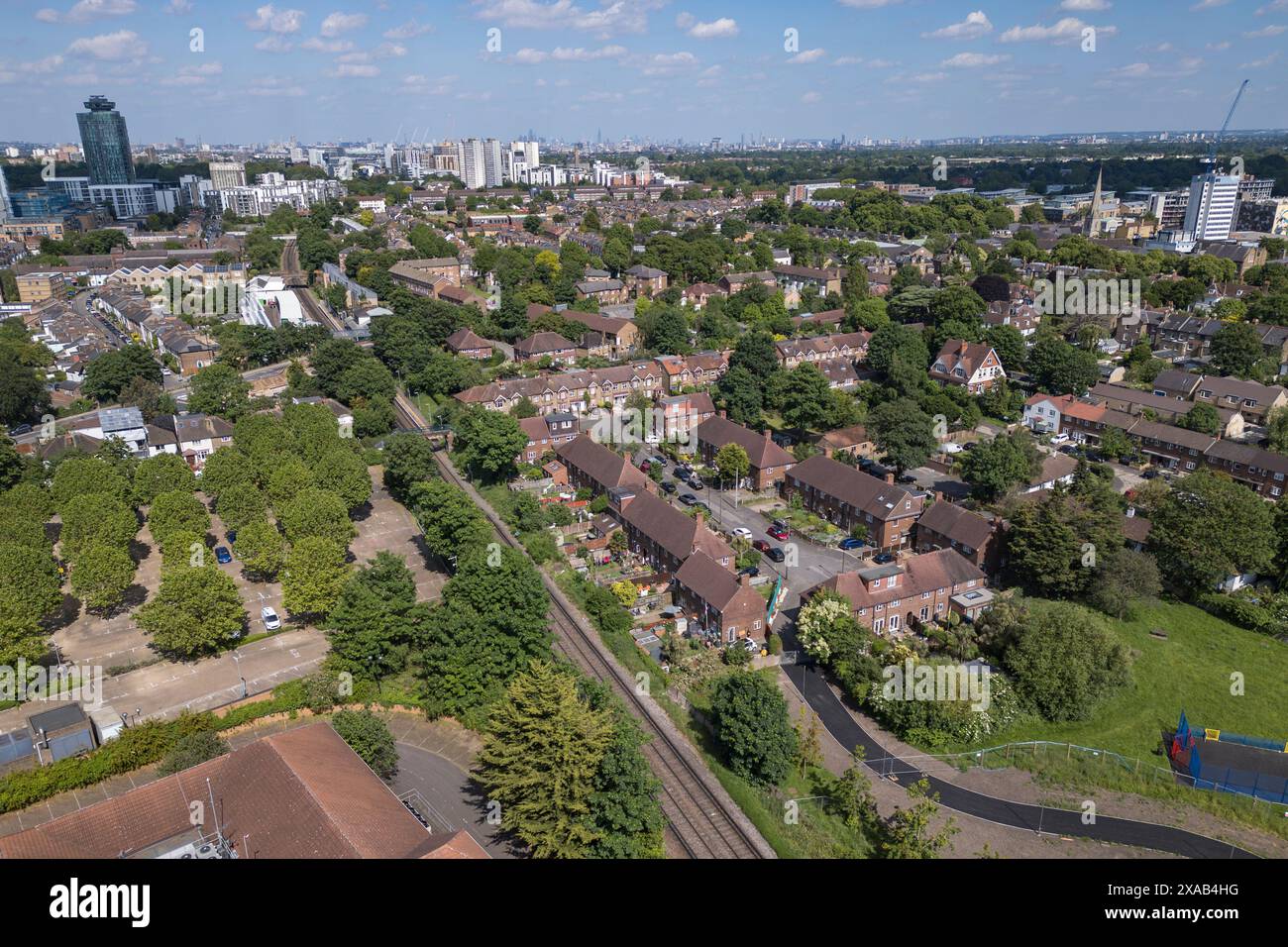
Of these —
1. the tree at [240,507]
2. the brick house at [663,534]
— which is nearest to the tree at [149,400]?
the tree at [240,507]

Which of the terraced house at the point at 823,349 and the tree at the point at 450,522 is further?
the terraced house at the point at 823,349

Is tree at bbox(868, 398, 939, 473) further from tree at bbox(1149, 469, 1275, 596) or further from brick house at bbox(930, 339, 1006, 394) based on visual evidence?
brick house at bbox(930, 339, 1006, 394)

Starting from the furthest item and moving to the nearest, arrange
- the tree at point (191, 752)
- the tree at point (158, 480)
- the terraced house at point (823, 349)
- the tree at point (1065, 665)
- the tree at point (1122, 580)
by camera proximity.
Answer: the terraced house at point (823, 349)
the tree at point (158, 480)
the tree at point (1122, 580)
the tree at point (1065, 665)
the tree at point (191, 752)

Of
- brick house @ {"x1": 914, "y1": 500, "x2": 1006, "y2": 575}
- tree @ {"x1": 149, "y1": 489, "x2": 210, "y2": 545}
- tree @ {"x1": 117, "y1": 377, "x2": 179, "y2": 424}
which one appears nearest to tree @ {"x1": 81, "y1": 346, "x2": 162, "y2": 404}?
tree @ {"x1": 117, "y1": 377, "x2": 179, "y2": 424}

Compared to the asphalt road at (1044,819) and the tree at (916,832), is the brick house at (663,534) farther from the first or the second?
the tree at (916,832)

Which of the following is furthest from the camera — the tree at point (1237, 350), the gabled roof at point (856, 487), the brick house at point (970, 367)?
the brick house at point (970, 367)

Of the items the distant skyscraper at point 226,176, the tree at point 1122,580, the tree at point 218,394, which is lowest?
the tree at point 1122,580
